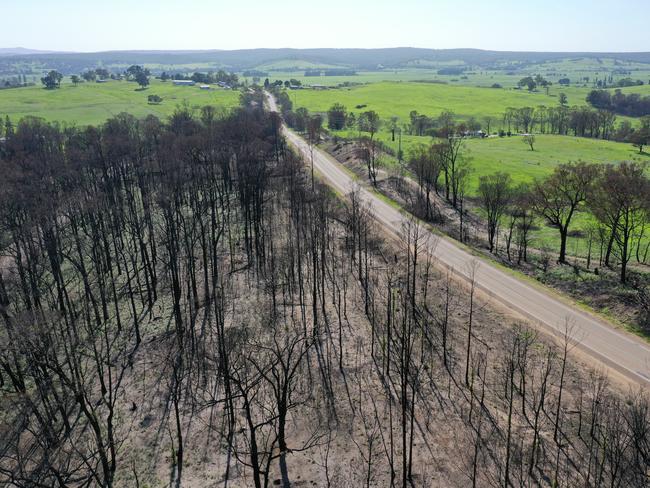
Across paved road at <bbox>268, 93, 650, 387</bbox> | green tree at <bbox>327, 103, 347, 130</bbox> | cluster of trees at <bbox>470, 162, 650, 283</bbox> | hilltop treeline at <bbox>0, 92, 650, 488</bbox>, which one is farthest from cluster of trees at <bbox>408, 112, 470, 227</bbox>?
green tree at <bbox>327, 103, 347, 130</bbox>

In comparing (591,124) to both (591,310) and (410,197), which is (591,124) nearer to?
(410,197)

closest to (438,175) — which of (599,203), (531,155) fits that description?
(599,203)

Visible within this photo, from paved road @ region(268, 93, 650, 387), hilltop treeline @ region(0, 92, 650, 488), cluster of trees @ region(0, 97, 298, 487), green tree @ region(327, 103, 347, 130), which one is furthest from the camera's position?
green tree @ region(327, 103, 347, 130)

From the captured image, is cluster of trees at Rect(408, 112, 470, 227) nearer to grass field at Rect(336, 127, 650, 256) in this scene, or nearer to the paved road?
grass field at Rect(336, 127, 650, 256)

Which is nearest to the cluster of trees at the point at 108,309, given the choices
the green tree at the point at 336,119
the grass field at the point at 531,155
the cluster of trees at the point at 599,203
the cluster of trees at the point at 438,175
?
the cluster of trees at the point at 438,175

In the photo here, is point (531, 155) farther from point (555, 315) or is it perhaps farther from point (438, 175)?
point (555, 315)

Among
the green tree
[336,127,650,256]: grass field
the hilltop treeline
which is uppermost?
the green tree
